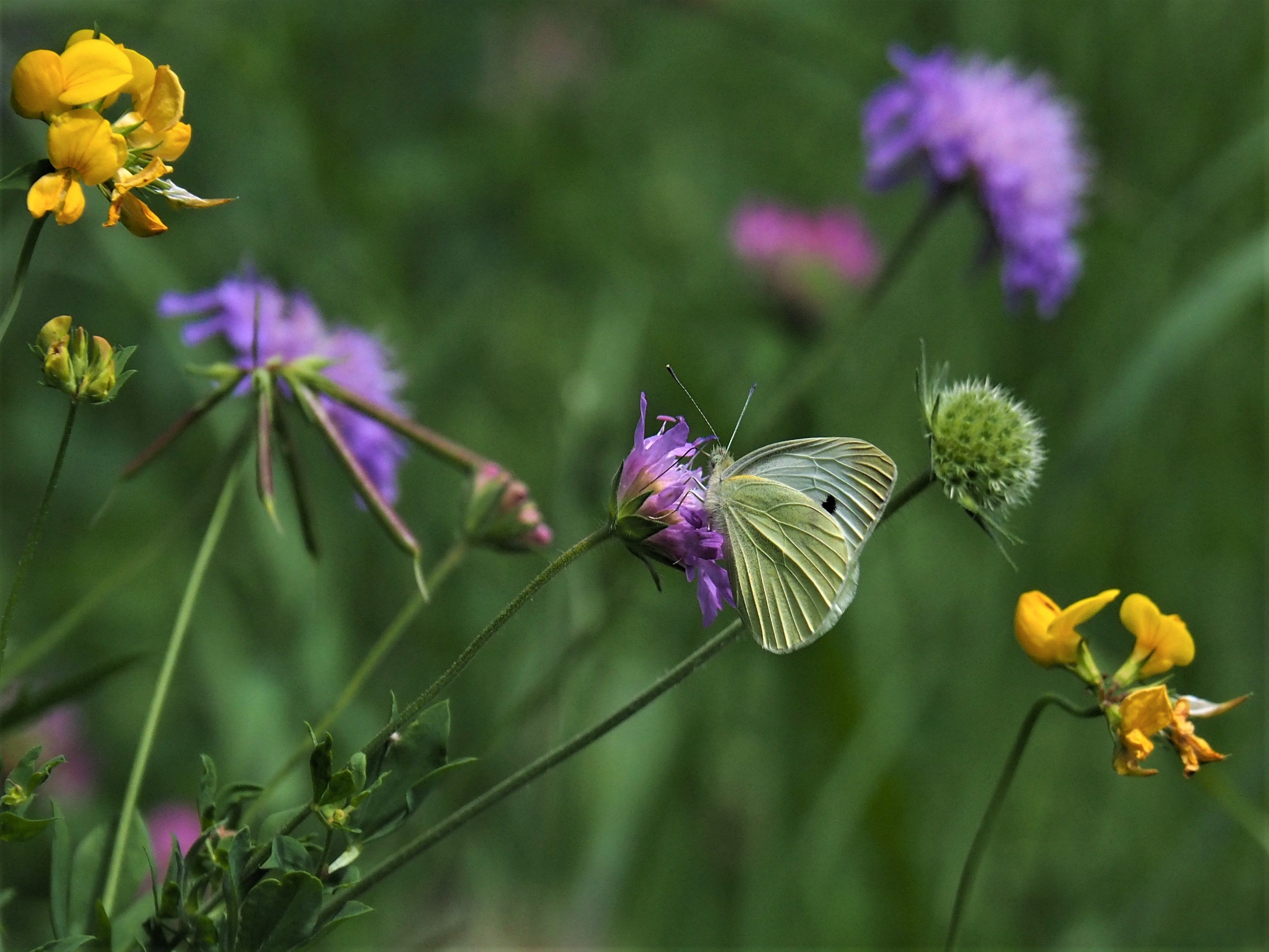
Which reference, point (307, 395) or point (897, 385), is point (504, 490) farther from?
point (897, 385)

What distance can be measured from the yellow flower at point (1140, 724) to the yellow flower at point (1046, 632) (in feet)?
0.28

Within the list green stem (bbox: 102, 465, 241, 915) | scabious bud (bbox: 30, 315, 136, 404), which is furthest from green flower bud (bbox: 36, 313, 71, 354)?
green stem (bbox: 102, 465, 241, 915)

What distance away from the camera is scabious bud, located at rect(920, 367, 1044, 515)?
149 centimetres

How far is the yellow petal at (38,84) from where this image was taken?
128 cm

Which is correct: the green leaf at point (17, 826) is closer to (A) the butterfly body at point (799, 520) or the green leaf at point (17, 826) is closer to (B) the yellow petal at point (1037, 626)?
(A) the butterfly body at point (799, 520)

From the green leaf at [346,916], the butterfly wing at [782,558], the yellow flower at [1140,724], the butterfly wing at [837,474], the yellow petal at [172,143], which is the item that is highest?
the yellow petal at [172,143]

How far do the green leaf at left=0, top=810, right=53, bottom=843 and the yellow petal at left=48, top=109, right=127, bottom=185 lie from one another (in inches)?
23.8

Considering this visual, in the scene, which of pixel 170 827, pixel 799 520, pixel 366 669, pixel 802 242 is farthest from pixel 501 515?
pixel 802 242

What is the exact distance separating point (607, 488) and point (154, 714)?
4.29ft

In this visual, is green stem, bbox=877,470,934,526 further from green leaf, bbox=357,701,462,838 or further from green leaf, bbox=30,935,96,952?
green leaf, bbox=30,935,96,952

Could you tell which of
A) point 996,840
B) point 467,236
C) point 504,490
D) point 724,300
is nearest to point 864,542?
point 504,490

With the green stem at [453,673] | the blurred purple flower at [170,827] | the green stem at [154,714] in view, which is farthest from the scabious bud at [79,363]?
the blurred purple flower at [170,827]

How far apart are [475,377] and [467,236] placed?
2.20ft

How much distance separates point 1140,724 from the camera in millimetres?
1439
